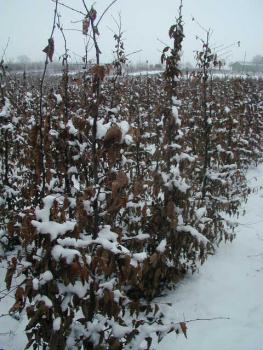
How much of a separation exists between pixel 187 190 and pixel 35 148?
207cm

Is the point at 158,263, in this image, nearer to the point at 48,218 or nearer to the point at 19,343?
the point at 19,343

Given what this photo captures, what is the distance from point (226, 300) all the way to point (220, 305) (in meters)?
0.15

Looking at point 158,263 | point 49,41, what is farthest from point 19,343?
point 49,41

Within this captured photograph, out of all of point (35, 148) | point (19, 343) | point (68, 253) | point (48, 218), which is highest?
point (35, 148)

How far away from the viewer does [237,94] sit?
9742mm

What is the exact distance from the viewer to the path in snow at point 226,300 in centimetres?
399

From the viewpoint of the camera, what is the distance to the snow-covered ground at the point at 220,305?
400cm

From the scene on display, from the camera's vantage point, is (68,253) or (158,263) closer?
(68,253)

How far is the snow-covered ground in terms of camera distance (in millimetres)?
3996

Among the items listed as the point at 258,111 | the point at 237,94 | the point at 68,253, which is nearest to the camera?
the point at 68,253

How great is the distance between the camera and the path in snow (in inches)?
157

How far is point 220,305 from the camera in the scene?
4.62 metres

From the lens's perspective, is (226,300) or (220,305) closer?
(220,305)

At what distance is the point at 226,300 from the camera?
186 inches
